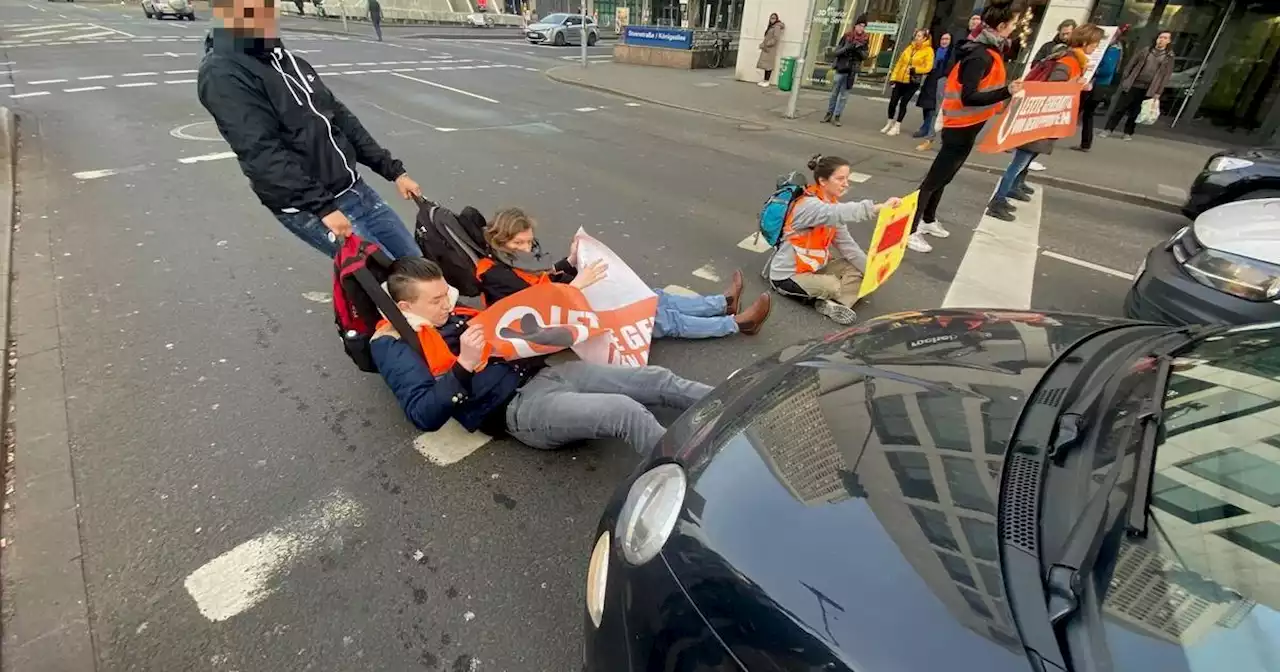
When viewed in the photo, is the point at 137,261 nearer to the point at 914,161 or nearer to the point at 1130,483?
the point at 1130,483

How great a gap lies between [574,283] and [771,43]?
14.2 m

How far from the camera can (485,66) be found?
57.6 feet

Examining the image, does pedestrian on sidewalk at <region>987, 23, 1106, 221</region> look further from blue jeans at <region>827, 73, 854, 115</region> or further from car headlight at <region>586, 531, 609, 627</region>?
car headlight at <region>586, 531, 609, 627</region>

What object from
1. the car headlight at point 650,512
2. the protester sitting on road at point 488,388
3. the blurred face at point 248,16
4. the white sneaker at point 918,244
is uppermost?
the blurred face at point 248,16

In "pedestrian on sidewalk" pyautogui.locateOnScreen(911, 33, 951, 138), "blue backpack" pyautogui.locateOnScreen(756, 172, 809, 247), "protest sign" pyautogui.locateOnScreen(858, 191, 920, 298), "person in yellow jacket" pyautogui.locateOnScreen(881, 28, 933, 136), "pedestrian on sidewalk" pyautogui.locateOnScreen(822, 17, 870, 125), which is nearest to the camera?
"protest sign" pyautogui.locateOnScreen(858, 191, 920, 298)

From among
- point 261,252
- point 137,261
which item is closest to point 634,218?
point 261,252

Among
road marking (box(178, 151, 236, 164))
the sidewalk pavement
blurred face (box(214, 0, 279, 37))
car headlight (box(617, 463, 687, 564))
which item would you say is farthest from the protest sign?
road marking (box(178, 151, 236, 164))

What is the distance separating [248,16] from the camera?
2.78 metres

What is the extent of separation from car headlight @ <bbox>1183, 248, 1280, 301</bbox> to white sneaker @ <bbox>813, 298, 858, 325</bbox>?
1.88m

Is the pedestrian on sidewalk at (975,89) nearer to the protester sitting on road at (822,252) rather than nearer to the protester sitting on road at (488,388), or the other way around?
the protester sitting on road at (822,252)

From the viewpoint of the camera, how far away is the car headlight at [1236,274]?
2.97 m

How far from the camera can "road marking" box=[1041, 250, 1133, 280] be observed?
5250 mm

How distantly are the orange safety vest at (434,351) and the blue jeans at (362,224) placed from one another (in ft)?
3.44

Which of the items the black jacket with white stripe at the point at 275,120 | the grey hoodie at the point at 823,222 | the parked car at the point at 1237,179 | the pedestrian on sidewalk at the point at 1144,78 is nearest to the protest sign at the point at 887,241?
the grey hoodie at the point at 823,222
